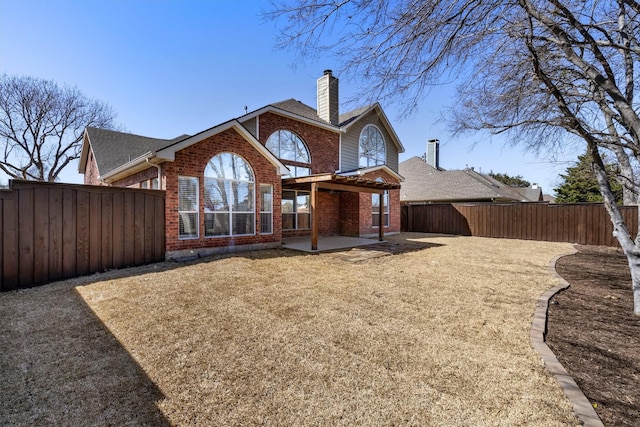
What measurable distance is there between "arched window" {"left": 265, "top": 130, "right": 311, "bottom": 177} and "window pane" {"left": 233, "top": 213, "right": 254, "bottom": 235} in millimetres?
4009

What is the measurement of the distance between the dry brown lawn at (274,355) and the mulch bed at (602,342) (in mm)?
298

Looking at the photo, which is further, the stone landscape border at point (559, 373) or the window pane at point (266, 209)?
the window pane at point (266, 209)

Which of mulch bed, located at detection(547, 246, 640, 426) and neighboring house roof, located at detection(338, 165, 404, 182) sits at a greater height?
neighboring house roof, located at detection(338, 165, 404, 182)

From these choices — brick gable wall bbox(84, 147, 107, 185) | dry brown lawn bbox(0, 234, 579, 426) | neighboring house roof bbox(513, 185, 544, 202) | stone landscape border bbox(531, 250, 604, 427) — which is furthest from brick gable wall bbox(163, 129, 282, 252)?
neighboring house roof bbox(513, 185, 544, 202)

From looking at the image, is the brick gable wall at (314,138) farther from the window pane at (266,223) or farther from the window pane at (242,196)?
the window pane at (266,223)

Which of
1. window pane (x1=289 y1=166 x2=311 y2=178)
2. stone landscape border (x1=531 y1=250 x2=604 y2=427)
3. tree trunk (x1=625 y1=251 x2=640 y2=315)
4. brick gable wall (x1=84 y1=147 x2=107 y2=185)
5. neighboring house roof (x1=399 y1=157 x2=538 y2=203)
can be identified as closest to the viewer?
stone landscape border (x1=531 y1=250 x2=604 y2=427)

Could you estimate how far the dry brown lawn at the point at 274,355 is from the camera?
224 cm

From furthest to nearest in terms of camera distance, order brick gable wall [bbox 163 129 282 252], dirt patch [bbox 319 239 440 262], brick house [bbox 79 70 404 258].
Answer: dirt patch [bbox 319 239 440 262] < brick house [bbox 79 70 404 258] < brick gable wall [bbox 163 129 282 252]

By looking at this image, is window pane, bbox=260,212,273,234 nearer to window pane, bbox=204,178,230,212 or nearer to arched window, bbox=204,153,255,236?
arched window, bbox=204,153,255,236

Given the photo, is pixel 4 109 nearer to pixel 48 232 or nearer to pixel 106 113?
pixel 106 113

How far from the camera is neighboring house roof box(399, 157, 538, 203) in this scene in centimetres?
2114

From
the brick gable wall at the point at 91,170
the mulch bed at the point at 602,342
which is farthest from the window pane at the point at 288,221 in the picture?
the brick gable wall at the point at 91,170

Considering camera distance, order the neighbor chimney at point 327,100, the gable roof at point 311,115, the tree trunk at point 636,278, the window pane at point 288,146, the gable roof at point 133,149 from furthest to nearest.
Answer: the neighbor chimney at point 327,100 → the window pane at point 288,146 → the gable roof at point 311,115 → the gable roof at point 133,149 → the tree trunk at point 636,278

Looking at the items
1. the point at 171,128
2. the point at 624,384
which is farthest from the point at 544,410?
the point at 171,128
